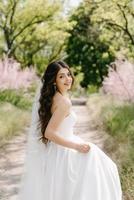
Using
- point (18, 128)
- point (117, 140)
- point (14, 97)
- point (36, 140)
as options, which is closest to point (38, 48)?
point (14, 97)

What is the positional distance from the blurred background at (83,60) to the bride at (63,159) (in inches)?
64.1

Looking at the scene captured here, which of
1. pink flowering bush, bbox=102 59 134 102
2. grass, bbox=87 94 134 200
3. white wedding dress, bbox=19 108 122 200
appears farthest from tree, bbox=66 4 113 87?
white wedding dress, bbox=19 108 122 200

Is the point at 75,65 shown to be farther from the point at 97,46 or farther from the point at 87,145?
the point at 87,145

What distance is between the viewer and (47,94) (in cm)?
491

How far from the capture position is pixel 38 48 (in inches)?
1513

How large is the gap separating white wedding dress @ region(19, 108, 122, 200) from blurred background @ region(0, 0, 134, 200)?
1.60m

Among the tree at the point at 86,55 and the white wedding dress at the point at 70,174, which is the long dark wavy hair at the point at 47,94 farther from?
the tree at the point at 86,55

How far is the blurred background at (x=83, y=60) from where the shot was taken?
13.3m

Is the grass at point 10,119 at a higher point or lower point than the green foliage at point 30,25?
lower

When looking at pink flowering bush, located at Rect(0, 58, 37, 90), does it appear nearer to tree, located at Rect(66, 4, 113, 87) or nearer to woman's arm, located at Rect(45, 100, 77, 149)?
woman's arm, located at Rect(45, 100, 77, 149)

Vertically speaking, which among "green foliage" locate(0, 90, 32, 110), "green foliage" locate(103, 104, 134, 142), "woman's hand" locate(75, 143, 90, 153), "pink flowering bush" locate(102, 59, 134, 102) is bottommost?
"green foliage" locate(0, 90, 32, 110)

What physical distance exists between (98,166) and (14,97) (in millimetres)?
17992

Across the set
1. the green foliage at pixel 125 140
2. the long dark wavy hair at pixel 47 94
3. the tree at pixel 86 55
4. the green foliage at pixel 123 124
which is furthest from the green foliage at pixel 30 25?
the long dark wavy hair at pixel 47 94

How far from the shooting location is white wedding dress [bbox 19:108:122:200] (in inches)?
194
